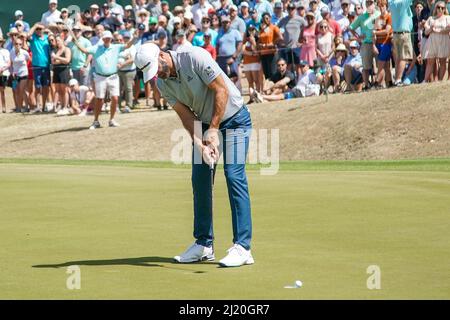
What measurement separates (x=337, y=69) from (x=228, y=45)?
9.20ft

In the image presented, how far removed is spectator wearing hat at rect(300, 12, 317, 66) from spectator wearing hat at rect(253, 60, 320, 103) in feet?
0.52

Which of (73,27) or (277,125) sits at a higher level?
(73,27)

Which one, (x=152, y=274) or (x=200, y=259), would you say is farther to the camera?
(x=200, y=259)

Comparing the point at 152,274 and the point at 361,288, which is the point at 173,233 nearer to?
the point at 152,274

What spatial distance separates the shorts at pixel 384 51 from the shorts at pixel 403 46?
48 centimetres

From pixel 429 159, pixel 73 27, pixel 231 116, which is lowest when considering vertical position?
pixel 429 159

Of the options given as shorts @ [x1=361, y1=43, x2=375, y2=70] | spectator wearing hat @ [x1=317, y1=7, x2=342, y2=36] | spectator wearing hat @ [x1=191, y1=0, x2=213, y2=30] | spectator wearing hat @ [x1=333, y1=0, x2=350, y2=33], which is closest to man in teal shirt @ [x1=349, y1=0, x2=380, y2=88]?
shorts @ [x1=361, y1=43, x2=375, y2=70]

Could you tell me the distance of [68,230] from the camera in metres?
10.2

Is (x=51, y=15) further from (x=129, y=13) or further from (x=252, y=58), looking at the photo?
(x=252, y=58)

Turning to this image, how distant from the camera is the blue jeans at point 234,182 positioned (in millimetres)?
8273

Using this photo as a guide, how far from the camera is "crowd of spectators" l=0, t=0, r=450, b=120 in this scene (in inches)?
876

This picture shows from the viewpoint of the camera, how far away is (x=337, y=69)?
78.4ft

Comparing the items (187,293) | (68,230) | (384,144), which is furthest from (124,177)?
(187,293)

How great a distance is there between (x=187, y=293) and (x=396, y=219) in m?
4.03
